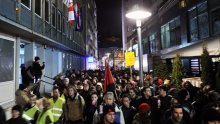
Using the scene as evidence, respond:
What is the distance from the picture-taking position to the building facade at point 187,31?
714 inches

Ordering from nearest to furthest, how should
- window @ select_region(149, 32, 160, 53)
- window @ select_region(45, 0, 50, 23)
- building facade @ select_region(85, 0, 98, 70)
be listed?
window @ select_region(45, 0, 50, 23) → window @ select_region(149, 32, 160, 53) → building facade @ select_region(85, 0, 98, 70)

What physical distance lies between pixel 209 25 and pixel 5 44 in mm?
14393

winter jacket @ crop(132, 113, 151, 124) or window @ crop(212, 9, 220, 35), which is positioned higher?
window @ crop(212, 9, 220, 35)

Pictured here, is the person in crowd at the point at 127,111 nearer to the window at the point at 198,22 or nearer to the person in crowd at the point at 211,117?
the person in crowd at the point at 211,117

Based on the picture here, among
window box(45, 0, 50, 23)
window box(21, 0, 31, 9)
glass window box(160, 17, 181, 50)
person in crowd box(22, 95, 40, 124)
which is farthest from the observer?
glass window box(160, 17, 181, 50)

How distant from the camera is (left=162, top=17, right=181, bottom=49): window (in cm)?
3029

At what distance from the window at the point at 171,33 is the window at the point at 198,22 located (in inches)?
145

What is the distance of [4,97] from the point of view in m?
14.4

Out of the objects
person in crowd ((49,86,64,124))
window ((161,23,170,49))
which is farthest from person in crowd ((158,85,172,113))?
window ((161,23,170,49))

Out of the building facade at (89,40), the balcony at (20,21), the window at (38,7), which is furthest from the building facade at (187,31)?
the building facade at (89,40)

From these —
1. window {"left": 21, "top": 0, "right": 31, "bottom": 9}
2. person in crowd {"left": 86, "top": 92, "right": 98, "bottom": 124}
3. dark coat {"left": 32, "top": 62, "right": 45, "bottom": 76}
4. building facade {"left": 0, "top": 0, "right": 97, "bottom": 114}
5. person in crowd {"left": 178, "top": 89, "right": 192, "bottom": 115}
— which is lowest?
person in crowd {"left": 86, "top": 92, "right": 98, "bottom": 124}

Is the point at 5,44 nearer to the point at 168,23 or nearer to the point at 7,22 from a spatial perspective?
the point at 7,22

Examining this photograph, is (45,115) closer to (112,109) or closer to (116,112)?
(116,112)

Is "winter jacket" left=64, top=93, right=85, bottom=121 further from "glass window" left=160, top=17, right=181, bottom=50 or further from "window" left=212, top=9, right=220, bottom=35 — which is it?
"glass window" left=160, top=17, right=181, bottom=50
